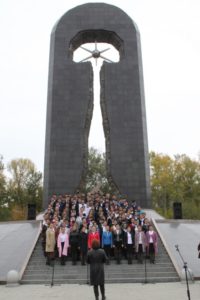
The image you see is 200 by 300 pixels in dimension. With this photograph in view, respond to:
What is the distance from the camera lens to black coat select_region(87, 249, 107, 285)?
702 centimetres

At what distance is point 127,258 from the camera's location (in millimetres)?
11352

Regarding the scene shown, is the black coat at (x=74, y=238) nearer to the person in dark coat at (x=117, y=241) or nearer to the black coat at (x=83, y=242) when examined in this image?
the black coat at (x=83, y=242)

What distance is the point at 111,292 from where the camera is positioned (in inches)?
322

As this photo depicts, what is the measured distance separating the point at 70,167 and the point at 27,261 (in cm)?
1176

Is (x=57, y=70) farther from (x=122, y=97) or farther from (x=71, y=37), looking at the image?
(x=122, y=97)

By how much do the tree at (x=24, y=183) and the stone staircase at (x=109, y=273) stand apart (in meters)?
29.9

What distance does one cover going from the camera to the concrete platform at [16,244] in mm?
10433

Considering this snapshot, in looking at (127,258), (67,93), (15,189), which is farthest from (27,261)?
(15,189)

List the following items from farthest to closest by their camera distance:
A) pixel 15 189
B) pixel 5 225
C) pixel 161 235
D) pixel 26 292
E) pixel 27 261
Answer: pixel 15 189, pixel 5 225, pixel 161 235, pixel 27 261, pixel 26 292

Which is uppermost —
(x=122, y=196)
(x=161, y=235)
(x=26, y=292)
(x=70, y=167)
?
(x=70, y=167)

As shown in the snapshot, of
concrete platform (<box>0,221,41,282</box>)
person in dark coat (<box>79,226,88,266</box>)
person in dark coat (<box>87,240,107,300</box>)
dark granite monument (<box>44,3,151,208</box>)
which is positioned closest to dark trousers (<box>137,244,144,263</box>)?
person in dark coat (<box>79,226,88,266</box>)

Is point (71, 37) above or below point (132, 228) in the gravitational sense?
above

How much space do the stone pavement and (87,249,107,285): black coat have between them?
Answer: 768 millimetres

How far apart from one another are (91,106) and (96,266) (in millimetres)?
17420
